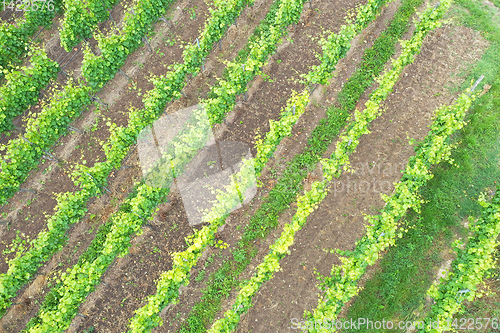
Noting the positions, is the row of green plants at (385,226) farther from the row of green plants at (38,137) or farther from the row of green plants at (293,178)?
the row of green plants at (38,137)

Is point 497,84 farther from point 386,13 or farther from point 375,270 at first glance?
point 375,270

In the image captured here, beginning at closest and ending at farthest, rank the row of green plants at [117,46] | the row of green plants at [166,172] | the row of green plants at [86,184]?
the row of green plants at [166,172] → the row of green plants at [86,184] → the row of green plants at [117,46]

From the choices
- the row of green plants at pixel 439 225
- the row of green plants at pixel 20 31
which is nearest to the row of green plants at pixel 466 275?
the row of green plants at pixel 439 225
